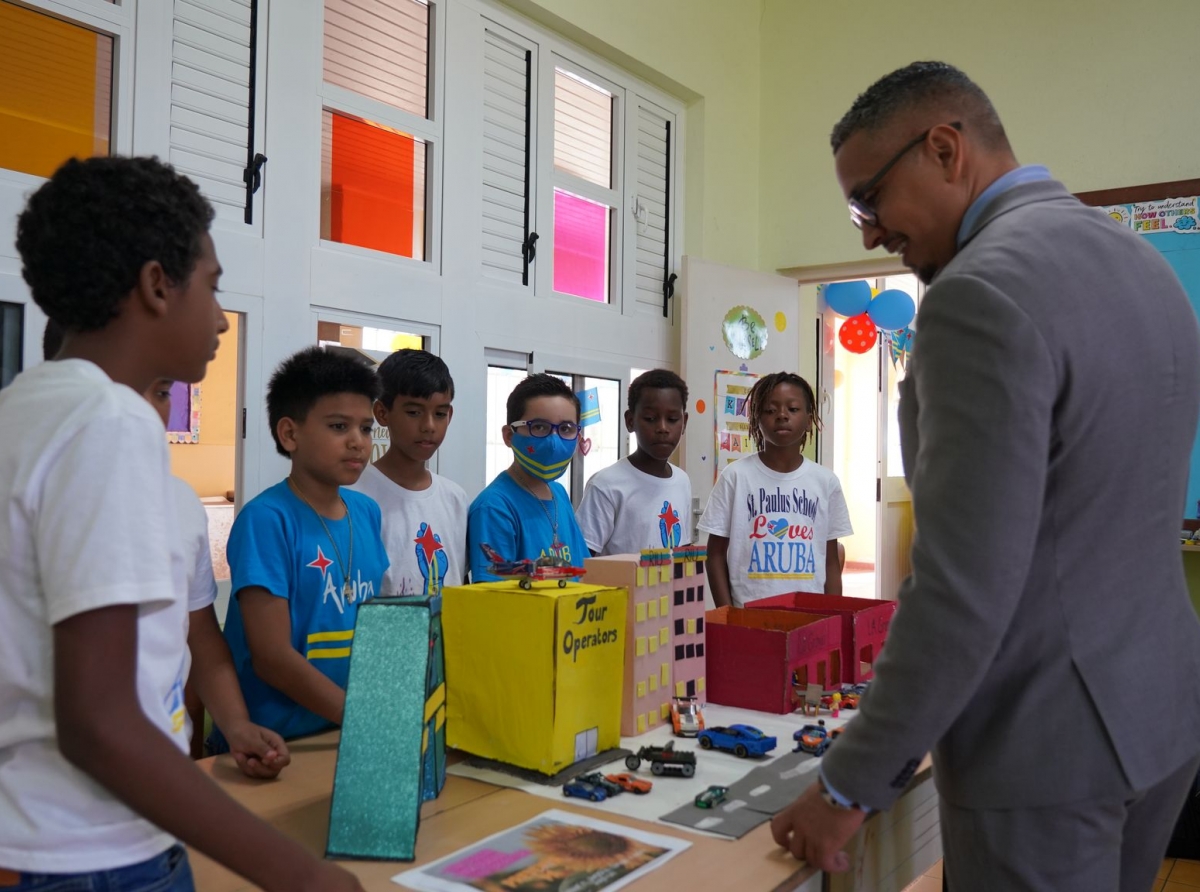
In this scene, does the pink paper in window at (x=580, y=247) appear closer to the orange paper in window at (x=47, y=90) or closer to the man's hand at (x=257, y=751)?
the orange paper in window at (x=47, y=90)

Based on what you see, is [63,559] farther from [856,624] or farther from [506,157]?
[506,157]

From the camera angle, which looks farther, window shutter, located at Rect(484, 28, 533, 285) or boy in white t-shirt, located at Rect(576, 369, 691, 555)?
window shutter, located at Rect(484, 28, 533, 285)

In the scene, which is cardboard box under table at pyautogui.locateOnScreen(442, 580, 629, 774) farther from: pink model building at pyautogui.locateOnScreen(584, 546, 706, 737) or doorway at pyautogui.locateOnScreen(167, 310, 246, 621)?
doorway at pyautogui.locateOnScreen(167, 310, 246, 621)

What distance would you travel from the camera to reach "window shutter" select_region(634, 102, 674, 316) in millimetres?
5078

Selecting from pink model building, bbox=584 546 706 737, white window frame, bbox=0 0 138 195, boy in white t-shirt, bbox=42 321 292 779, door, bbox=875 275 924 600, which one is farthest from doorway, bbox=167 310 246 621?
door, bbox=875 275 924 600

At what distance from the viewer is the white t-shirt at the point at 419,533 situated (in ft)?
8.15

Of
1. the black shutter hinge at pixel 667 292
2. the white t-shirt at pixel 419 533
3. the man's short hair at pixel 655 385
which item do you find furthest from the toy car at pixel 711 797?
the black shutter hinge at pixel 667 292

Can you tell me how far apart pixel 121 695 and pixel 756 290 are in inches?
191

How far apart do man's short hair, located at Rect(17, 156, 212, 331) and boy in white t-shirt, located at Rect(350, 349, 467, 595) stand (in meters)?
1.66

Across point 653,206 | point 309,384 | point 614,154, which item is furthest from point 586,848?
point 653,206

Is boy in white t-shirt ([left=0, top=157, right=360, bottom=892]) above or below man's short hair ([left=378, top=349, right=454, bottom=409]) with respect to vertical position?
below

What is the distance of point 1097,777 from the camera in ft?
3.35

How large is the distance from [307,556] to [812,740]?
3.18 ft

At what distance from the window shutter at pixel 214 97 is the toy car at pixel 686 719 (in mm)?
2270
